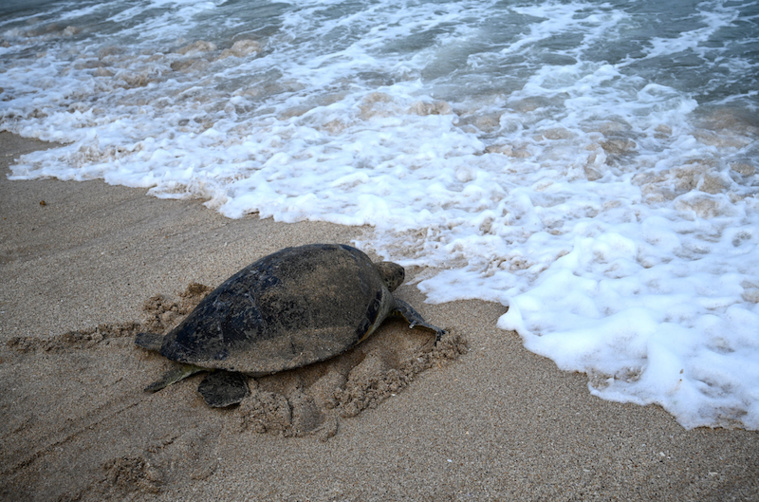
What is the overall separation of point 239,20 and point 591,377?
391 inches

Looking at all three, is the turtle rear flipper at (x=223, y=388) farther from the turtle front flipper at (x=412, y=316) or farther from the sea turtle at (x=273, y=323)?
the turtle front flipper at (x=412, y=316)

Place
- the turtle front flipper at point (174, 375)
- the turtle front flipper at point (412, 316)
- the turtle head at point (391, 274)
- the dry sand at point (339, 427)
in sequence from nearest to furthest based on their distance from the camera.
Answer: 1. the dry sand at point (339, 427)
2. the turtle front flipper at point (174, 375)
3. the turtle front flipper at point (412, 316)
4. the turtle head at point (391, 274)

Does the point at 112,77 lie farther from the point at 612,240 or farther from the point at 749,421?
the point at 749,421

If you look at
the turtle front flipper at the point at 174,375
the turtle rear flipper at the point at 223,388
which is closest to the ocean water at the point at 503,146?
the turtle rear flipper at the point at 223,388

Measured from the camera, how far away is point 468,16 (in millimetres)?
9273

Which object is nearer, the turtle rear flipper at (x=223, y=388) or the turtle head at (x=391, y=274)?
the turtle rear flipper at (x=223, y=388)

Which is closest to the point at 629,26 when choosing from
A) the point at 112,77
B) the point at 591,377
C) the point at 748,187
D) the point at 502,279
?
the point at 748,187

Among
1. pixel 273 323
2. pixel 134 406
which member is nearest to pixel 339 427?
pixel 273 323

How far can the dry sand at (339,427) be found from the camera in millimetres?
1976

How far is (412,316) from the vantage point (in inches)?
112

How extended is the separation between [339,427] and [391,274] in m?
1.05

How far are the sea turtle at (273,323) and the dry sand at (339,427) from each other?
11 centimetres

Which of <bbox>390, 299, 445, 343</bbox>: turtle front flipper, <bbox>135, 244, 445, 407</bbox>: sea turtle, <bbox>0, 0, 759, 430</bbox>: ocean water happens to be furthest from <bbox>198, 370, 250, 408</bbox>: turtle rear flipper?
<bbox>0, 0, 759, 430</bbox>: ocean water

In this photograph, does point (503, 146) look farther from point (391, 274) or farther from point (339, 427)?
point (339, 427)
